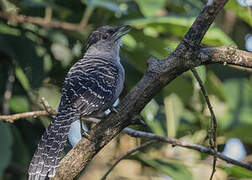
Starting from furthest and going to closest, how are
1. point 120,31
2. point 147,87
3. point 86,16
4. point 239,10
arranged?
point 120,31 < point 86,16 < point 239,10 < point 147,87

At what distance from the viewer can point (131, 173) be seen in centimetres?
471

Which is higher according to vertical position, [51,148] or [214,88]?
[214,88]

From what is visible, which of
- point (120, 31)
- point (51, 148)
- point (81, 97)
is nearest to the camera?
point (51, 148)

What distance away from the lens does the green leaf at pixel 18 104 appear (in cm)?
412

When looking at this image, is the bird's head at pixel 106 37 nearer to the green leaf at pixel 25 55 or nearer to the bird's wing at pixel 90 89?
the green leaf at pixel 25 55

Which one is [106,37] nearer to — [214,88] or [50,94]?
[50,94]

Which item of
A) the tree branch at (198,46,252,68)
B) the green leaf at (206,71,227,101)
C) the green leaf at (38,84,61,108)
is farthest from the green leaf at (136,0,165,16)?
the tree branch at (198,46,252,68)

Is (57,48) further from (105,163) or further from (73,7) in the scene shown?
(105,163)

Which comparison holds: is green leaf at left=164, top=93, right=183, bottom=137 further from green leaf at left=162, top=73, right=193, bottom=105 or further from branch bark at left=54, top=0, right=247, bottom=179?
branch bark at left=54, top=0, right=247, bottom=179

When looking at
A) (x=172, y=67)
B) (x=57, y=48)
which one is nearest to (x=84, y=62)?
(x=57, y=48)

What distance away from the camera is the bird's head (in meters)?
4.46

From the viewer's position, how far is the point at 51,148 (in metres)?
3.04

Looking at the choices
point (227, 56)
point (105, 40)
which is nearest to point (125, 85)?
point (105, 40)

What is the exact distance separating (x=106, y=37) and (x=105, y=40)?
0.04m
